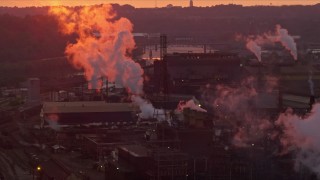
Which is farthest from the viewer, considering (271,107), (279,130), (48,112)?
(48,112)

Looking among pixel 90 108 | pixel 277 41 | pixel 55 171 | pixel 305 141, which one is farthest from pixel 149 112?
pixel 277 41

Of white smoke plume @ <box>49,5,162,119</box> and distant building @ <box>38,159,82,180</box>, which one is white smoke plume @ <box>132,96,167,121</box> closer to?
white smoke plume @ <box>49,5,162,119</box>

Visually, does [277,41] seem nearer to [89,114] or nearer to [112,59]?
[112,59]

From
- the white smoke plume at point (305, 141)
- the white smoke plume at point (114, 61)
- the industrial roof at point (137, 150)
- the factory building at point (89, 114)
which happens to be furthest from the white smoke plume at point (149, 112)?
the white smoke plume at point (305, 141)

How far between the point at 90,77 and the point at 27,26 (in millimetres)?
17509

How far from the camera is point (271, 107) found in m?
17.4

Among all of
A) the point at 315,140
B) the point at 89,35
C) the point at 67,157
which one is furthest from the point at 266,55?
the point at 315,140

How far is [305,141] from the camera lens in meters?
11.2

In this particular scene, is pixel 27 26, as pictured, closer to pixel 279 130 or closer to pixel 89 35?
pixel 89 35

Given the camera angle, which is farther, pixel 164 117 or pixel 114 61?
pixel 114 61

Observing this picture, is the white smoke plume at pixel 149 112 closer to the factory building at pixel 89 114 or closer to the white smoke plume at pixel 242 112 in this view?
the factory building at pixel 89 114

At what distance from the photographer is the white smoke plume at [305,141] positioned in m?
10.9

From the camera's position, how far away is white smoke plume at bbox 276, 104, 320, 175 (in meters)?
10.9

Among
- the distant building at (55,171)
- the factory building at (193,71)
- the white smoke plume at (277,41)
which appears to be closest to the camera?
the distant building at (55,171)
